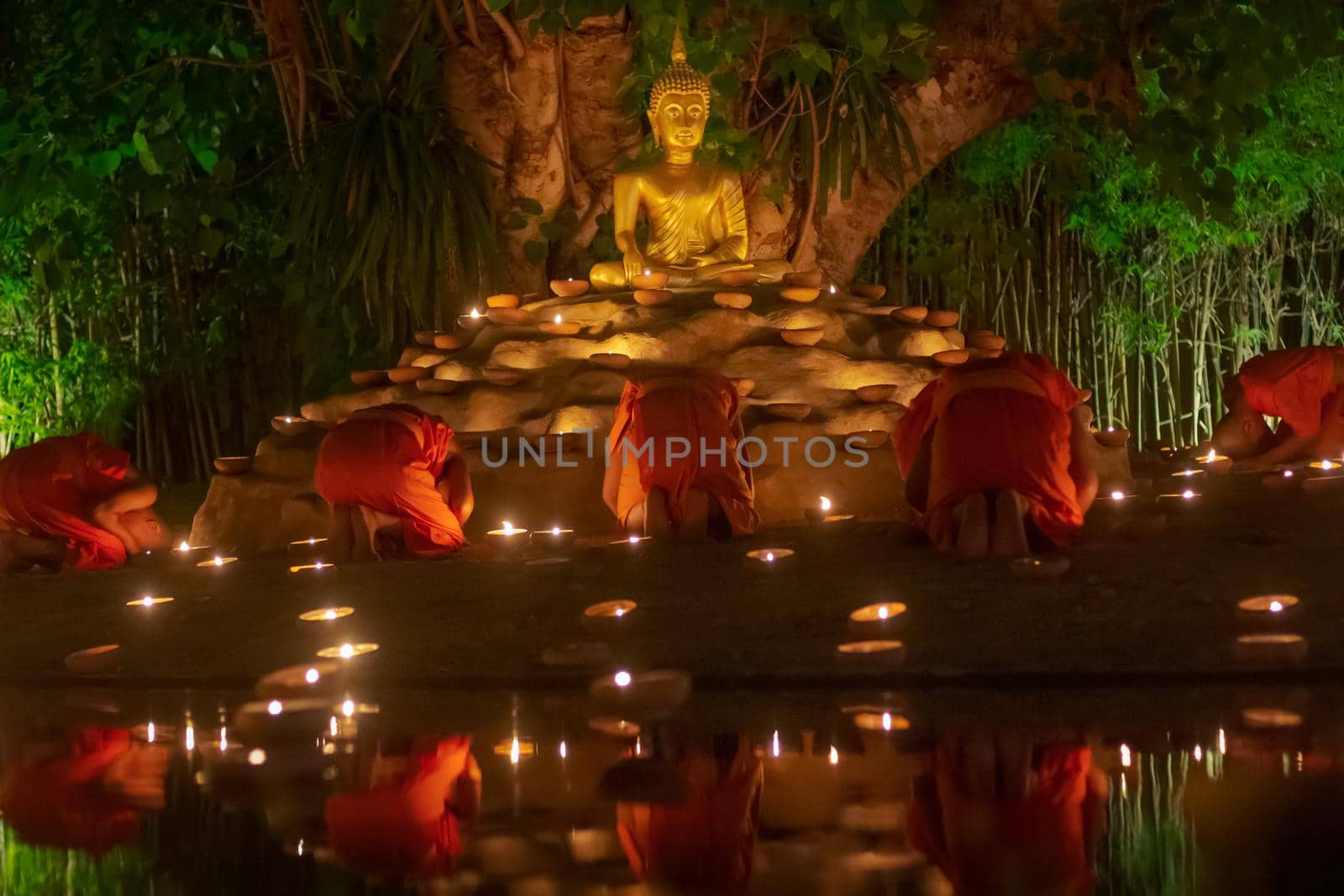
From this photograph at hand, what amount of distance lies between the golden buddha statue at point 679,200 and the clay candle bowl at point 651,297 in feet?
1.46

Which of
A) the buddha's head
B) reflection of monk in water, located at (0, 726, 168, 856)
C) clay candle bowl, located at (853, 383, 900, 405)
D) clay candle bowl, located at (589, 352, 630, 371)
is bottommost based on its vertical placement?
reflection of monk in water, located at (0, 726, 168, 856)

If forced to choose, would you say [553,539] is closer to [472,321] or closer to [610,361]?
[610,361]

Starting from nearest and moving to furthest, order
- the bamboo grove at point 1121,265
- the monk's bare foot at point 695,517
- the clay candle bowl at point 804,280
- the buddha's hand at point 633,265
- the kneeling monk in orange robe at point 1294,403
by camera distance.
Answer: the monk's bare foot at point 695,517 < the kneeling monk in orange robe at point 1294,403 < the clay candle bowl at point 804,280 < the buddha's hand at point 633,265 < the bamboo grove at point 1121,265

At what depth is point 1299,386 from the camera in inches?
265

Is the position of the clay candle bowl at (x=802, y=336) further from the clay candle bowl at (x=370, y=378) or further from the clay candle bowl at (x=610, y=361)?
the clay candle bowl at (x=370, y=378)

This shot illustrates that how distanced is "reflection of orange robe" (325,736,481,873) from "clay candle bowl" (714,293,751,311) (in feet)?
14.0

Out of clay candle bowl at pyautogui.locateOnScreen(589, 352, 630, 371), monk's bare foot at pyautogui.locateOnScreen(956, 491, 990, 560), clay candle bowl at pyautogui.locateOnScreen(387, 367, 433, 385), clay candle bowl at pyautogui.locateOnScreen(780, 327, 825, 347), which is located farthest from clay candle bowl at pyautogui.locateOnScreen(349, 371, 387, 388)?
monk's bare foot at pyautogui.locateOnScreen(956, 491, 990, 560)

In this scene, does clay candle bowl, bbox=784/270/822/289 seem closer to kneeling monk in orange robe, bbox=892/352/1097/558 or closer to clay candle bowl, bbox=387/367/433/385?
clay candle bowl, bbox=387/367/433/385

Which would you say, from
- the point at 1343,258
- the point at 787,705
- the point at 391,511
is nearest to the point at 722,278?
the point at 391,511

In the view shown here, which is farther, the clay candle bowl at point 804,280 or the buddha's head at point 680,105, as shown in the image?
the buddha's head at point 680,105

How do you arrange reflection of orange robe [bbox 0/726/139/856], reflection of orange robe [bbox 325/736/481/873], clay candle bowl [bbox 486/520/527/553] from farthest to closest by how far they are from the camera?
clay candle bowl [bbox 486/520/527/553] < reflection of orange robe [bbox 0/726/139/856] < reflection of orange robe [bbox 325/736/481/873]

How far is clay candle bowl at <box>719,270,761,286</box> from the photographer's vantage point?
25.3 ft

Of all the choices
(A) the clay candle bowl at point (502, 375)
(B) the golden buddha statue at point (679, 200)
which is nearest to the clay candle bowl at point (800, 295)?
(B) the golden buddha statue at point (679, 200)

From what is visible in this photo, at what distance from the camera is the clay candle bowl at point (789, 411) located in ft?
21.1
